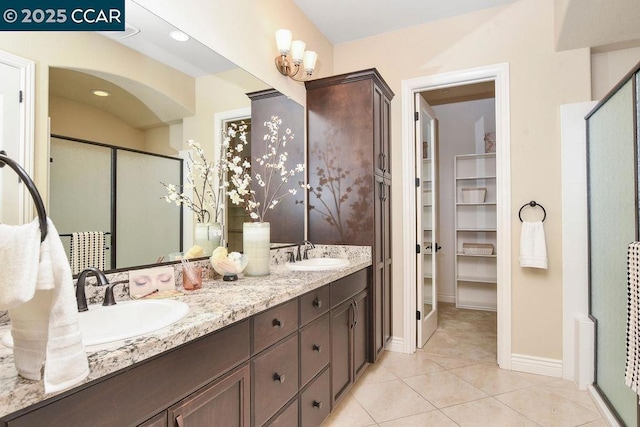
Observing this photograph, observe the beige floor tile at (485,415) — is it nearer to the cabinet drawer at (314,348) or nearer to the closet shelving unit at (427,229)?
the cabinet drawer at (314,348)

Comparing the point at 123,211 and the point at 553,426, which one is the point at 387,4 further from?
the point at 553,426

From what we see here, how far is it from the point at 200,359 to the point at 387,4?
2.79m

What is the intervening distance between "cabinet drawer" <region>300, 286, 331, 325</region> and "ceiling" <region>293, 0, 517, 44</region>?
7.20 ft

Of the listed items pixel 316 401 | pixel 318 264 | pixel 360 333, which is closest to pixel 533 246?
pixel 360 333

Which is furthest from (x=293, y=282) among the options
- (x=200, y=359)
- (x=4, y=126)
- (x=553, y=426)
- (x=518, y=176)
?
(x=518, y=176)

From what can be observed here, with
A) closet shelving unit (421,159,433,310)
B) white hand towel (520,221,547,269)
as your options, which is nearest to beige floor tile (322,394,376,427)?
closet shelving unit (421,159,433,310)

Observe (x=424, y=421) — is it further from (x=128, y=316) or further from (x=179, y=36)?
(x=179, y=36)

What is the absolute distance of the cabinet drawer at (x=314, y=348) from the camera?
165 cm

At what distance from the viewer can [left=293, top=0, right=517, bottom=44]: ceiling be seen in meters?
2.69

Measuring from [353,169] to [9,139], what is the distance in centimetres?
202

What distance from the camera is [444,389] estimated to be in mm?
2391

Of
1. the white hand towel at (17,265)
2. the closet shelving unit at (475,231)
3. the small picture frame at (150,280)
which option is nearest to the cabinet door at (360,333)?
the small picture frame at (150,280)

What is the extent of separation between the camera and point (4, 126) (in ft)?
3.39

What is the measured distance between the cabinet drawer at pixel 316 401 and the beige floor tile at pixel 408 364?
3.01ft
